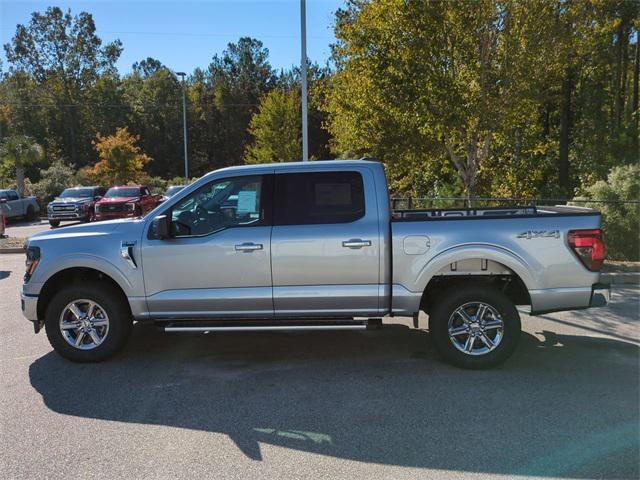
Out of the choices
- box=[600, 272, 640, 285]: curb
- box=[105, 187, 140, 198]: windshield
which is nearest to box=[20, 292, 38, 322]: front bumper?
box=[600, 272, 640, 285]: curb

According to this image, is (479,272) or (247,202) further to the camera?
(247,202)

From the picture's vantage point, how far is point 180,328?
17.4 feet

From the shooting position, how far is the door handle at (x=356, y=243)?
5137 mm

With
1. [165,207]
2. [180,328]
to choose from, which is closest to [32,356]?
[180,328]

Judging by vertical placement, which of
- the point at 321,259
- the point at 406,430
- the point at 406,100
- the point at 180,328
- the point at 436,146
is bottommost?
the point at 406,430

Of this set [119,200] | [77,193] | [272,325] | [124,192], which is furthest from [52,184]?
[272,325]

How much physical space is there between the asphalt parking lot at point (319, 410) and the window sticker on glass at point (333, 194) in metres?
1.66

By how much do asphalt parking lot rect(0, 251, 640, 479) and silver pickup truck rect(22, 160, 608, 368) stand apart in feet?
1.53

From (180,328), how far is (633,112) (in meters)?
22.1

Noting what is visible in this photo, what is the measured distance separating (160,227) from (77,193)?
72.2 feet

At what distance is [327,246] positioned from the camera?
5.17 metres

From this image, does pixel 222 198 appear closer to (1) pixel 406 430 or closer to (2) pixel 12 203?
(1) pixel 406 430

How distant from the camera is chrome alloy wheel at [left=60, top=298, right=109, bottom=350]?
5.46 metres

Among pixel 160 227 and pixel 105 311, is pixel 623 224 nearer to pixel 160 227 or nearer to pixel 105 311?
pixel 160 227
